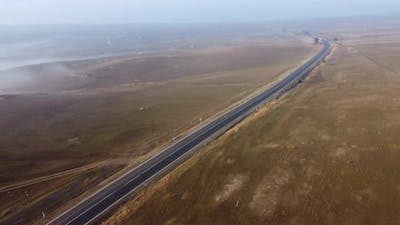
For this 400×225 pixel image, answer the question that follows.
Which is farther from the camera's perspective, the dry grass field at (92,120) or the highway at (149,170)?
the dry grass field at (92,120)

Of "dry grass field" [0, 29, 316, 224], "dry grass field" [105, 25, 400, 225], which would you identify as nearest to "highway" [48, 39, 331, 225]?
"dry grass field" [0, 29, 316, 224]

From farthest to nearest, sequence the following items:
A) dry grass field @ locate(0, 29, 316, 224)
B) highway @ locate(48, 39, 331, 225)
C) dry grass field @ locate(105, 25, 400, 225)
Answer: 1. dry grass field @ locate(0, 29, 316, 224)
2. highway @ locate(48, 39, 331, 225)
3. dry grass field @ locate(105, 25, 400, 225)

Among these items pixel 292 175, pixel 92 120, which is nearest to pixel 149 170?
pixel 292 175

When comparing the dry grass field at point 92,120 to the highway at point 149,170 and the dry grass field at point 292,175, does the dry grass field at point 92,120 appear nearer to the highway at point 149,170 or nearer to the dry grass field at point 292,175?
the highway at point 149,170

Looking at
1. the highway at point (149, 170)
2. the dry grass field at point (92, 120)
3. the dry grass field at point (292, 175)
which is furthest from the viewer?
the dry grass field at point (92, 120)

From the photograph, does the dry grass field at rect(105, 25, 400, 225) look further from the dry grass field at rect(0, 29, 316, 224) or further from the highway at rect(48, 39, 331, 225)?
the dry grass field at rect(0, 29, 316, 224)

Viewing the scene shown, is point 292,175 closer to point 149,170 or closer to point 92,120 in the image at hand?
point 149,170

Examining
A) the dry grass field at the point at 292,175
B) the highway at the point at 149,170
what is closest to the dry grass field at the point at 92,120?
the highway at the point at 149,170
